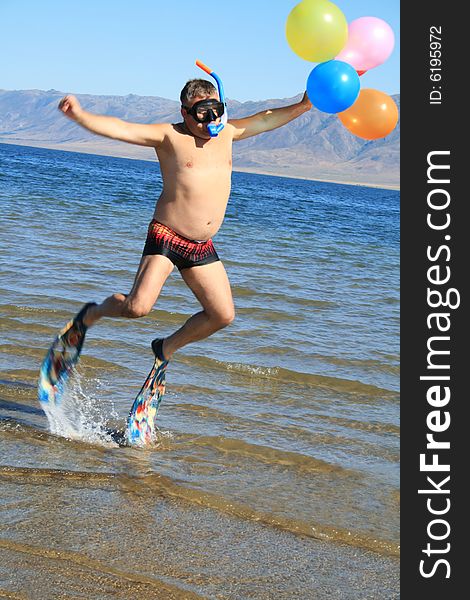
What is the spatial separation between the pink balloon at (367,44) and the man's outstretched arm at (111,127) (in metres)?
1.38

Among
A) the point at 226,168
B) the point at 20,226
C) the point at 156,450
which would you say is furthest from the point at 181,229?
the point at 20,226

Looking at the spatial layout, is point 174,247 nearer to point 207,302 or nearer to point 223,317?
point 207,302

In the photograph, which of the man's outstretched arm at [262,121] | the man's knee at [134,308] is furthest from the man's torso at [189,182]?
the man's knee at [134,308]

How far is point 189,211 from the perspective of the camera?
463cm

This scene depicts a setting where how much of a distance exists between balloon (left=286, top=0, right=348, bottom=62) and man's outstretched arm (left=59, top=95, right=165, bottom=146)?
3.49 feet

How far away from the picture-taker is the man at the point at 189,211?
15.0ft

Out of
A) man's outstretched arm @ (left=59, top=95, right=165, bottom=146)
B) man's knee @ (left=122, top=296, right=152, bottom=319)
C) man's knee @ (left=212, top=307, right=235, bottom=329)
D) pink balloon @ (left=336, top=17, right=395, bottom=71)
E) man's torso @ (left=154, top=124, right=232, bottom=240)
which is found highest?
pink balloon @ (left=336, top=17, right=395, bottom=71)

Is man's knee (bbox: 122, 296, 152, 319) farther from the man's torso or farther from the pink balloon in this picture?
the pink balloon

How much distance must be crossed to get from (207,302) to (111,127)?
43.4 inches

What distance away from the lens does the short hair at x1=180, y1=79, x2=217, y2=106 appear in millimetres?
4582

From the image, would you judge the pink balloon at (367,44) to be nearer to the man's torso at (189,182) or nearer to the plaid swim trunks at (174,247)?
the man's torso at (189,182)

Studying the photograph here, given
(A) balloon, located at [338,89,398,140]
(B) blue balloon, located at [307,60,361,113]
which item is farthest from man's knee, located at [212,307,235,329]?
(A) balloon, located at [338,89,398,140]

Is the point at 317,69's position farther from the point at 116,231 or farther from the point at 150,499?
the point at 116,231

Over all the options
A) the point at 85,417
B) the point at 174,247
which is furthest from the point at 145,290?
the point at 85,417
